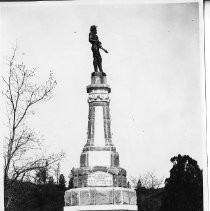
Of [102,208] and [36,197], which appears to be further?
[36,197]

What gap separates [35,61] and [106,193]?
7.53ft

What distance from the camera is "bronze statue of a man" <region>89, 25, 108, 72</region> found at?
13.3 m

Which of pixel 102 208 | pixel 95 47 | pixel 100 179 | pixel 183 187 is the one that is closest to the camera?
pixel 102 208

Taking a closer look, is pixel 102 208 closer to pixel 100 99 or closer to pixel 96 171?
pixel 96 171

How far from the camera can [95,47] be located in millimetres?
13367

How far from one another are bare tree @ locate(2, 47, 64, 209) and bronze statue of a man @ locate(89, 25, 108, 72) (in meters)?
0.72

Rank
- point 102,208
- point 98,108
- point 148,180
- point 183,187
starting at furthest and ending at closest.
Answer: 1. point 148,180
2. point 183,187
3. point 98,108
4. point 102,208

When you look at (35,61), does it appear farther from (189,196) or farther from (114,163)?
(189,196)

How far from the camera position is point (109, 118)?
13.6 meters

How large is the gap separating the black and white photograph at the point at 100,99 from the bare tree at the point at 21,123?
0.05 ft

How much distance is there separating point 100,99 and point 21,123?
4.22 ft

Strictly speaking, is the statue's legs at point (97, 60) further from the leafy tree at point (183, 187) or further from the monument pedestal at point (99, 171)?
the leafy tree at point (183, 187)

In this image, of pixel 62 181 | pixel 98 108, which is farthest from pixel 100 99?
pixel 62 181

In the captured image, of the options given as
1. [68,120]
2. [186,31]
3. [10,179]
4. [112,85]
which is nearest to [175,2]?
[186,31]
